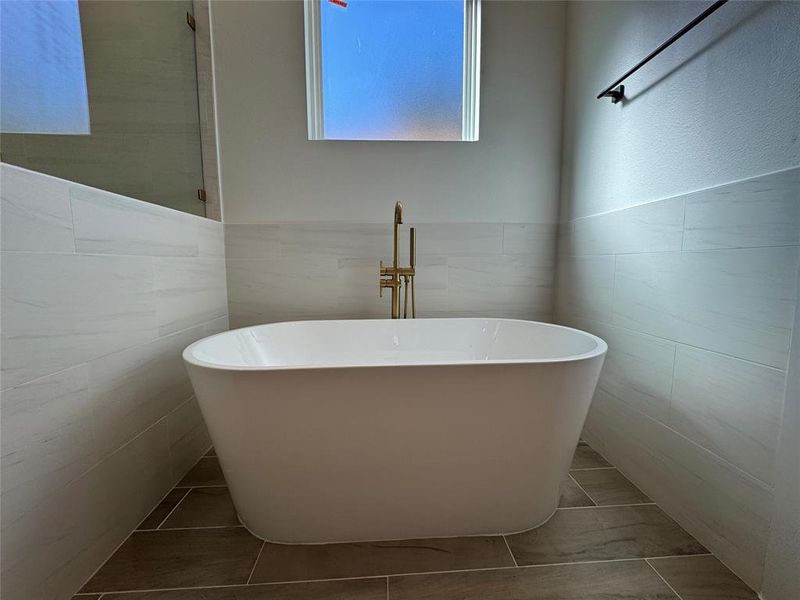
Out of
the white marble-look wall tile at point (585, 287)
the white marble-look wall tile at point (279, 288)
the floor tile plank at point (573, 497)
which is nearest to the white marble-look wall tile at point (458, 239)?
the white marble-look wall tile at point (585, 287)

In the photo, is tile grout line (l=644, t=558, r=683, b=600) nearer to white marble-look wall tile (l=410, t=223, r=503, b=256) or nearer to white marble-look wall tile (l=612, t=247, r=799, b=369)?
white marble-look wall tile (l=612, t=247, r=799, b=369)

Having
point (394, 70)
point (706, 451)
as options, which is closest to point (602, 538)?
point (706, 451)

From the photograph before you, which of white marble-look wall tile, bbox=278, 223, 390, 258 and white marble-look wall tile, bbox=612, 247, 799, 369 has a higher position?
white marble-look wall tile, bbox=278, 223, 390, 258

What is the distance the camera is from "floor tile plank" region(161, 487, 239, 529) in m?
1.09

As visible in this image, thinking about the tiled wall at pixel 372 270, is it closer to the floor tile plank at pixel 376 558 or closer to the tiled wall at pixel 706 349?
the tiled wall at pixel 706 349

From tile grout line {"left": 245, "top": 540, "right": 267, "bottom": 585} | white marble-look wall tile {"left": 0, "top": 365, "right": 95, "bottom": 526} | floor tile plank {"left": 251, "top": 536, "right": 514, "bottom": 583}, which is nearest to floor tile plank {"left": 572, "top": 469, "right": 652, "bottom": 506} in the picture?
floor tile plank {"left": 251, "top": 536, "right": 514, "bottom": 583}

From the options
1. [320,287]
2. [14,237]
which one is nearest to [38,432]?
[14,237]

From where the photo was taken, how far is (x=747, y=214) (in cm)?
87

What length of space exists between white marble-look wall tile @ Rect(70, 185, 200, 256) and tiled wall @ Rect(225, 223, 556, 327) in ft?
1.35

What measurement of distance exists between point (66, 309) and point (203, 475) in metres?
0.86

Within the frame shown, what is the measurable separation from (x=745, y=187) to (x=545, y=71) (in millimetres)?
1246

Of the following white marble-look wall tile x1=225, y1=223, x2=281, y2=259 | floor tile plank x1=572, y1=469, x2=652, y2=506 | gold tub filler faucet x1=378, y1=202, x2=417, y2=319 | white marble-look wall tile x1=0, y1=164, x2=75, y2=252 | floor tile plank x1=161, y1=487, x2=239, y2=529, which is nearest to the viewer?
white marble-look wall tile x1=0, y1=164, x2=75, y2=252

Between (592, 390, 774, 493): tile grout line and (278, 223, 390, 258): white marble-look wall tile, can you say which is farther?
(278, 223, 390, 258): white marble-look wall tile

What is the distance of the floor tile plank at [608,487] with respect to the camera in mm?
1194
